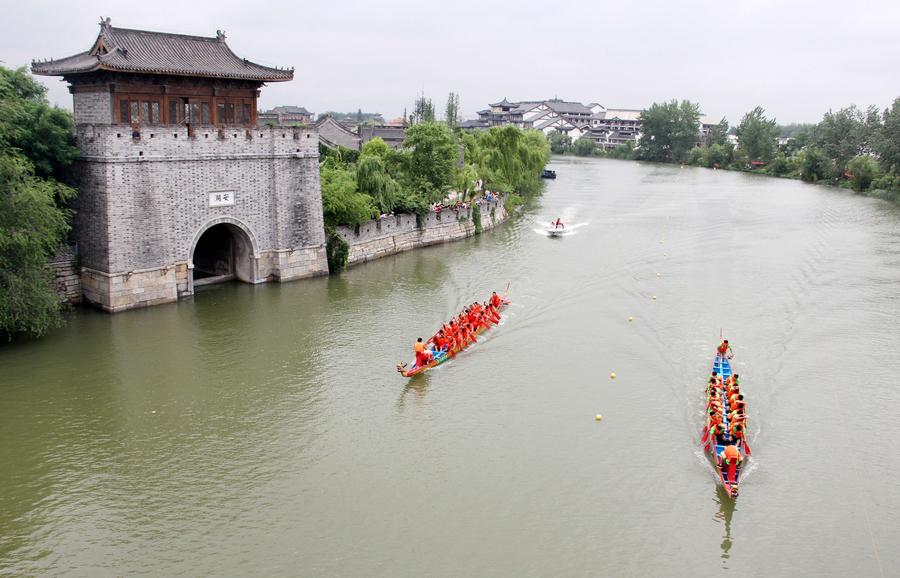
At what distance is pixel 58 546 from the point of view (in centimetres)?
916

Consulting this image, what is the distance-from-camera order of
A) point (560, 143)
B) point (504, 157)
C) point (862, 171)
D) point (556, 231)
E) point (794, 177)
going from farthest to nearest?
point (560, 143)
point (794, 177)
point (862, 171)
point (504, 157)
point (556, 231)

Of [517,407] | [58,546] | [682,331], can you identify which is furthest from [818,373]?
[58,546]

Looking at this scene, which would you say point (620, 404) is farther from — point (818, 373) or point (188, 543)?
point (188, 543)

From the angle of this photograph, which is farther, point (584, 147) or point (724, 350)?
point (584, 147)

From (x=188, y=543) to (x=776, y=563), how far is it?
276 inches

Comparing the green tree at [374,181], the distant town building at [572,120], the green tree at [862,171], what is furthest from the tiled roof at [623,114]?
the green tree at [374,181]

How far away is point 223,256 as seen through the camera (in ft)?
70.0

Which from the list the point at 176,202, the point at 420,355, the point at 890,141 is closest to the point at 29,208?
the point at 176,202

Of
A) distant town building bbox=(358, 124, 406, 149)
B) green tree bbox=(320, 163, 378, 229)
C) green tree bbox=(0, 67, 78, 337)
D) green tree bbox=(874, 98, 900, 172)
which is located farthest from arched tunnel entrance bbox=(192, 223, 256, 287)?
green tree bbox=(874, 98, 900, 172)

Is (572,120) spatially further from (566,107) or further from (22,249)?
(22,249)

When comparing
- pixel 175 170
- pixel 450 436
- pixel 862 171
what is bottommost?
pixel 450 436

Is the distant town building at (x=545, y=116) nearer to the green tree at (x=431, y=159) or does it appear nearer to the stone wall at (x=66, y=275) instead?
the green tree at (x=431, y=159)

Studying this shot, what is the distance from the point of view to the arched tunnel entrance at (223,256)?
66.7ft

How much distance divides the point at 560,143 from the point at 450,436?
260 feet
